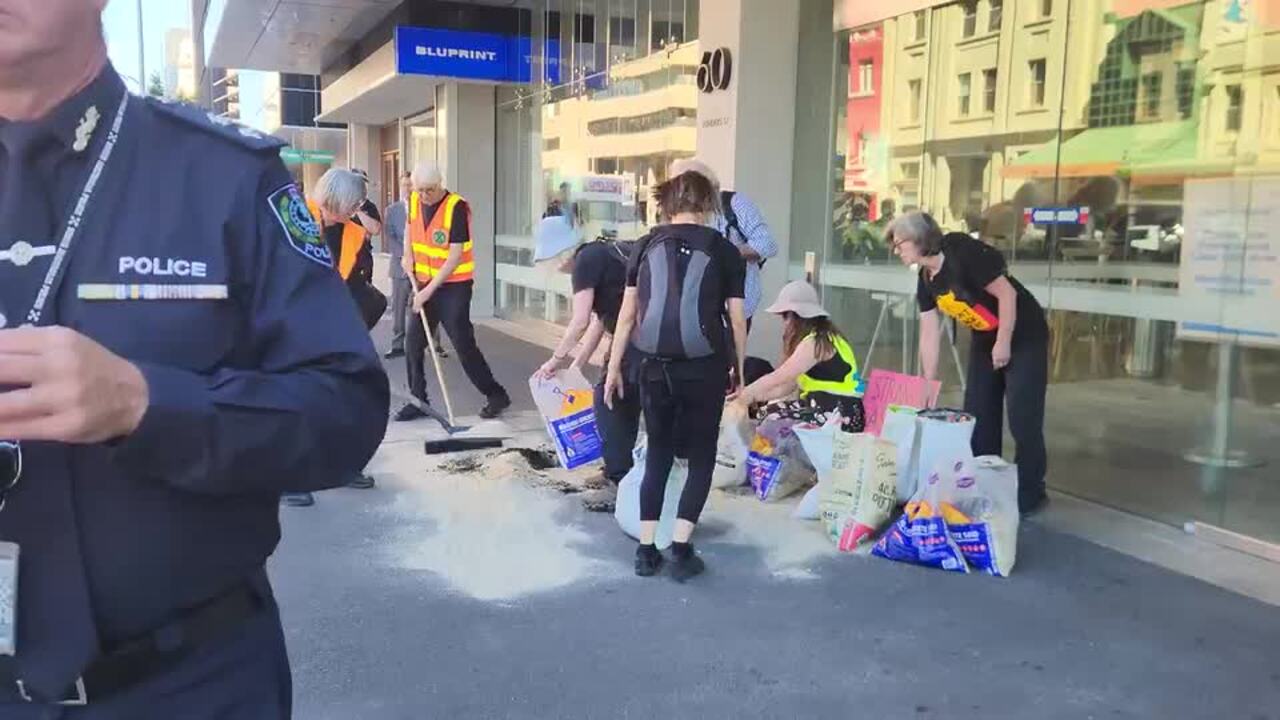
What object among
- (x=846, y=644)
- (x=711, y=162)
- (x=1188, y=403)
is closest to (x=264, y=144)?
(x=846, y=644)

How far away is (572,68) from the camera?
41.6ft

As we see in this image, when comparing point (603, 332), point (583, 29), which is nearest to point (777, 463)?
point (603, 332)

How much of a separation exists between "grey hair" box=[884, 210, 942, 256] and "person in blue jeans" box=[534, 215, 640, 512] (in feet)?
4.51

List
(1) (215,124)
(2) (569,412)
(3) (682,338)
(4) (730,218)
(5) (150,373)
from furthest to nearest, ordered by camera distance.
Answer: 1. (4) (730,218)
2. (2) (569,412)
3. (3) (682,338)
4. (1) (215,124)
5. (5) (150,373)

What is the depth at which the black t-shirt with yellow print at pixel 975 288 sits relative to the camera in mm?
5422

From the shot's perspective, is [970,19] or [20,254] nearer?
[20,254]

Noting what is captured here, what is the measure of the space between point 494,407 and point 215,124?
6.86 m

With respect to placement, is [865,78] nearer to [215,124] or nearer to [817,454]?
[817,454]

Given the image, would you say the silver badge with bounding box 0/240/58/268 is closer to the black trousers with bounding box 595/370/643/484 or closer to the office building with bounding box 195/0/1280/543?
the black trousers with bounding box 595/370/643/484

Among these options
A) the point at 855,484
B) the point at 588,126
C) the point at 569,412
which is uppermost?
the point at 588,126

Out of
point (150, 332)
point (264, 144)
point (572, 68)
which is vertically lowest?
point (150, 332)

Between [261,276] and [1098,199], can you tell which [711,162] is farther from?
[261,276]

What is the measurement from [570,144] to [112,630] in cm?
1173

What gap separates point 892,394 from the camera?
6.09 metres
